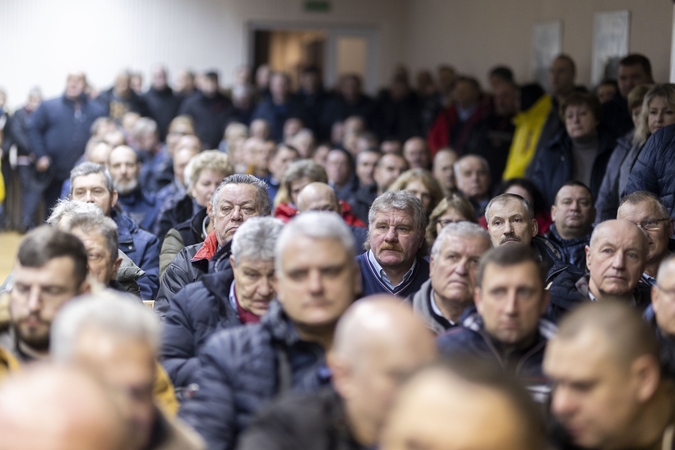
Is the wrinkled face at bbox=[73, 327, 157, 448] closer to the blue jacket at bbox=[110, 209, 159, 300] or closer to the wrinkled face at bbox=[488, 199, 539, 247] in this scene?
the wrinkled face at bbox=[488, 199, 539, 247]

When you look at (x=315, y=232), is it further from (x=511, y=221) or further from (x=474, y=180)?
(x=474, y=180)

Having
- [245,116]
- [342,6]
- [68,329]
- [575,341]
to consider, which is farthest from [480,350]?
[342,6]

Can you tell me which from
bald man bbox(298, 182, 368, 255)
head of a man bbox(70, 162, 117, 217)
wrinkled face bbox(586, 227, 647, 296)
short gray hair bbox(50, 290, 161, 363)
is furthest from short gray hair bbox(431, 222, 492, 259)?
head of a man bbox(70, 162, 117, 217)

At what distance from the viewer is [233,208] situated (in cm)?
477

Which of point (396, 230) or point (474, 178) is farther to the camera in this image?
point (474, 178)

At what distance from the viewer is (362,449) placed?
2.38m

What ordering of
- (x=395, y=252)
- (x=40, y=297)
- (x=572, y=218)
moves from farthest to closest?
1. (x=572, y=218)
2. (x=395, y=252)
3. (x=40, y=297)

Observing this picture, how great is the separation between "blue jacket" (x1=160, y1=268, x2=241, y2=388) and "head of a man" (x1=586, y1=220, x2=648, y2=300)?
1.45 m

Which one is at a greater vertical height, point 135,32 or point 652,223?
point 135,32

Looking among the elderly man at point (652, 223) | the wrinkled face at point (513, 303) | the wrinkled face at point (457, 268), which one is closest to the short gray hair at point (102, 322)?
the wrinkled face at point (513, 303)

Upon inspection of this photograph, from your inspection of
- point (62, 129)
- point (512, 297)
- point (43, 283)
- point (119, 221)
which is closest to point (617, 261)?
point (512, 297)

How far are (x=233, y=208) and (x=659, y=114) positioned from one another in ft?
8.40

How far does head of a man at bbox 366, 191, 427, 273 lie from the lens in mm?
4543

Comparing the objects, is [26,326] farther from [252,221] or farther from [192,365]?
[252,221]
